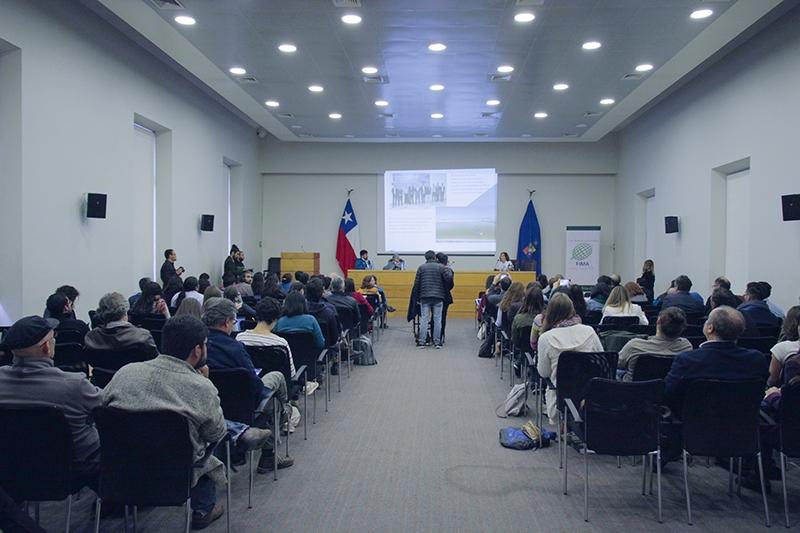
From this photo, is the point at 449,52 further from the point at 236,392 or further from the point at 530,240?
the point at 530,240

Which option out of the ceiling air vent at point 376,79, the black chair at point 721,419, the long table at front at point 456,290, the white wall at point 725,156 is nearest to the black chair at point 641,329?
the black chair at point 721,419

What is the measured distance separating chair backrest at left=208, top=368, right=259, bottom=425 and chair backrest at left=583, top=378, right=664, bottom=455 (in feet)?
6.27

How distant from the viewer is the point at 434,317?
1070 cm

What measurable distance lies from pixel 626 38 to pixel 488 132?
24.8 feet

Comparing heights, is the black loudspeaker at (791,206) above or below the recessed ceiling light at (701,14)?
below

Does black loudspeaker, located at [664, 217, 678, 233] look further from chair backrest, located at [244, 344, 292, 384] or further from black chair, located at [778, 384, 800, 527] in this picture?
chair backrest, located at [244, 344, 292, 384]

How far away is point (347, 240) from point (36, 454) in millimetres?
15593

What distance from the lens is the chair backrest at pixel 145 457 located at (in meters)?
2.91

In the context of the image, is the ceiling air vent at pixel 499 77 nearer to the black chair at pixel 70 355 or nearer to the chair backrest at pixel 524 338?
the chair backrest at pixel 524 338

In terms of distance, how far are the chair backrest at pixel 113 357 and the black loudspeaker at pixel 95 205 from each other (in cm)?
483

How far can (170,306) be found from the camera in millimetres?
8734

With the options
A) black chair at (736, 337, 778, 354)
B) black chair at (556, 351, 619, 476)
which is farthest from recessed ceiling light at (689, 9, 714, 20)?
black chair at (556, 351, 619, 476)

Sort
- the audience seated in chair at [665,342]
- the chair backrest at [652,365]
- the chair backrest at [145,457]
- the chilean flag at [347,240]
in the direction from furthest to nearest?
the chilean flag at [347,240], the audience seated in chair at [665,342], the chair backrest at [652,365], the chair backrest at [145,457]

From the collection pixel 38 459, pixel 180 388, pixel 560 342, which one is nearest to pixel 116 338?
pixel 38 459
